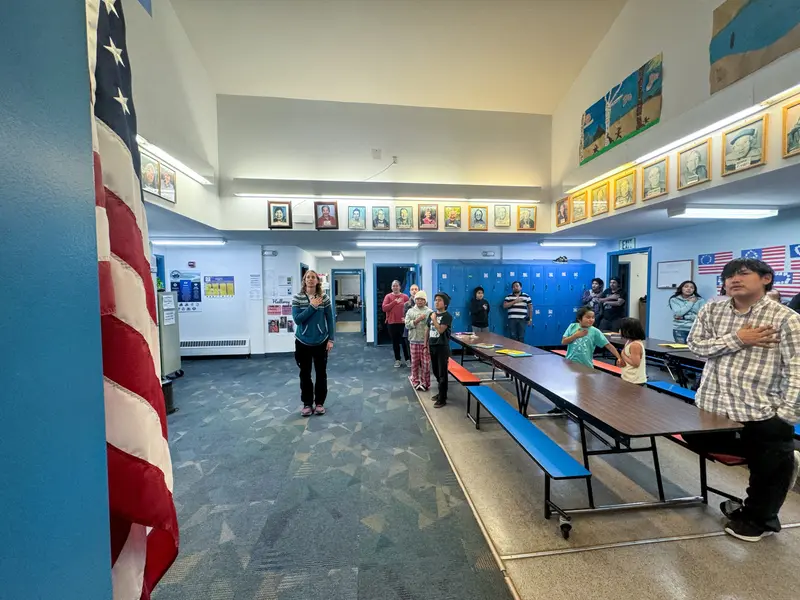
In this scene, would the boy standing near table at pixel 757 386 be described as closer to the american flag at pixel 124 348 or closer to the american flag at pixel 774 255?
the american flag at pixel 124 348

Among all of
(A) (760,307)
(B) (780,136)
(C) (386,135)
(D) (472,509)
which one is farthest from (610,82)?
(D) (472,509)

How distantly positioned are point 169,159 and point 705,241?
26.1ft

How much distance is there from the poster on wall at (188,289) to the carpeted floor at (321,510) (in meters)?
3.60

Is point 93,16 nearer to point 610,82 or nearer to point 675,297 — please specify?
point 610,82

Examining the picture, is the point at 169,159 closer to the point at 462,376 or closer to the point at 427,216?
the point at 427,216

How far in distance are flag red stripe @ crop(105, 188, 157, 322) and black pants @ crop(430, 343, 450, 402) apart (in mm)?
3972

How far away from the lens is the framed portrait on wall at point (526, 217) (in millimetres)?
5832

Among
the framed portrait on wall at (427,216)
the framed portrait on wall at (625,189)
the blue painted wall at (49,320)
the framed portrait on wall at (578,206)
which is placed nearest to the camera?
the blue painted wall at (49,320)

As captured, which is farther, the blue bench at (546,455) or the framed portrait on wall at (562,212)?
the framed portrait on wall at (562,212)

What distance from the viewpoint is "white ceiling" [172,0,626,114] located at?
4316 mm

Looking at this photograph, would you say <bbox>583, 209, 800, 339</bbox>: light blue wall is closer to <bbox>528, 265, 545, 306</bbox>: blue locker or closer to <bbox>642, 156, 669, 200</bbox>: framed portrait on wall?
<bbox>528, 265, 545, 306</bbox>: blue locker

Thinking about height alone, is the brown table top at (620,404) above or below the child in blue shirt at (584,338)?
below

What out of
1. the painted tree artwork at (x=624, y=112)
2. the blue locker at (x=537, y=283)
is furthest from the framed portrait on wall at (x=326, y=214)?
the blue locker at (x=537, y=283)

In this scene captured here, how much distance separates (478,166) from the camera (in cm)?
577
